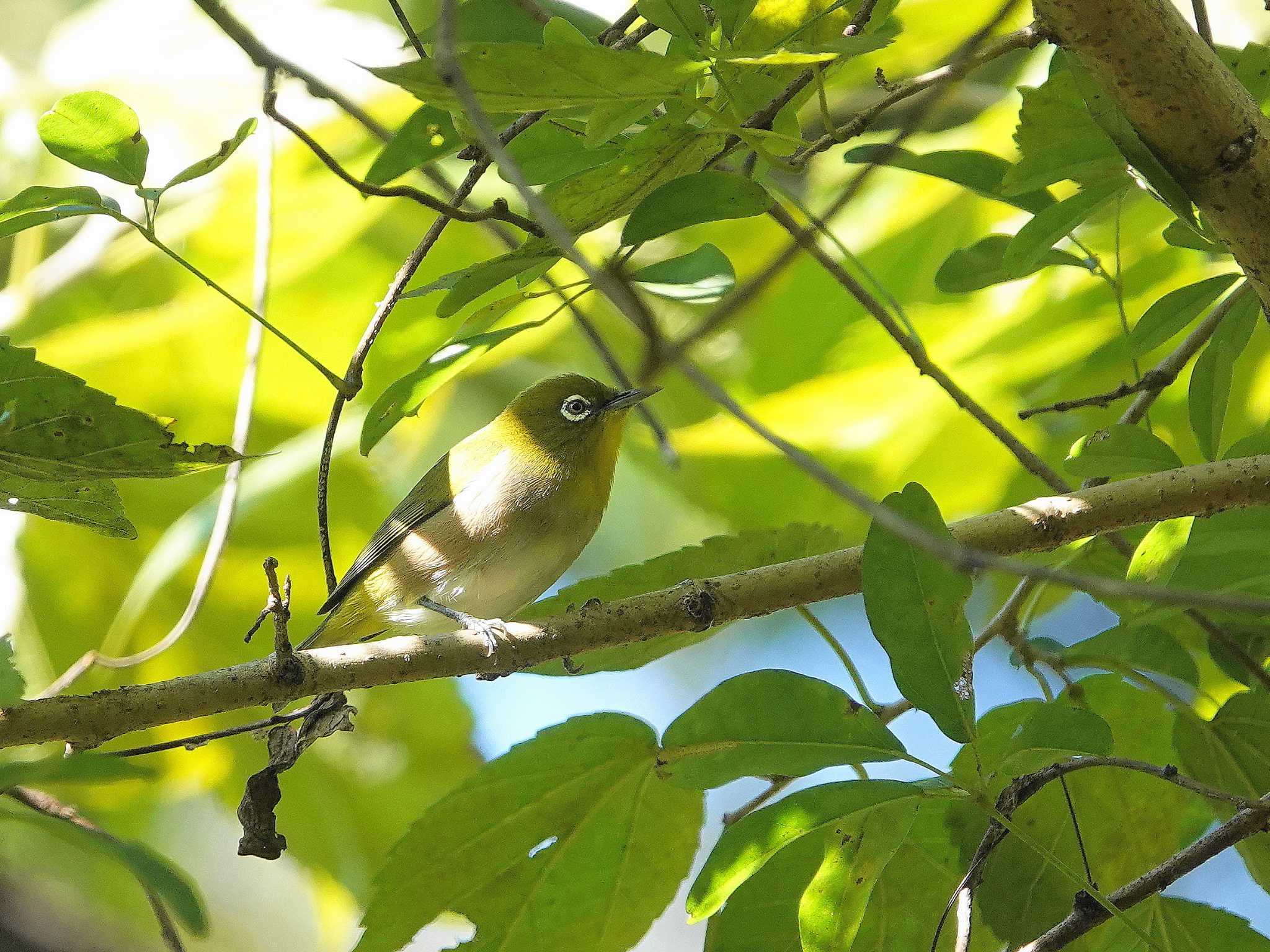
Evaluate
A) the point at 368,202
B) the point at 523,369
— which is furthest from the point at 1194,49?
the point at 523,369

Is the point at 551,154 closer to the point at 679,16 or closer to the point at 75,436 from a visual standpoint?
the point at 679,16

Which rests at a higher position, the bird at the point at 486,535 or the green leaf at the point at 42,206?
the bird at the point at 486,535

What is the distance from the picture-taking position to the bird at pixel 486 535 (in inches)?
167

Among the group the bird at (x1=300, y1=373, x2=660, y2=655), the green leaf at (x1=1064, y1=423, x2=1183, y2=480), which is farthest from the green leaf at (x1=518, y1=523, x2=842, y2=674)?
the bird at (x1=300, y1=373, x2=660, y2=655)

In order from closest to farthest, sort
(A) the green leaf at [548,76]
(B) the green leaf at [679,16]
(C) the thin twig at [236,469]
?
(A) the green leaf at [548,76] → (B) the green leaf at [679,16] → (C) the thin twig at [236,469]

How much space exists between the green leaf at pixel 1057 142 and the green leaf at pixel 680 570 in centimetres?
88

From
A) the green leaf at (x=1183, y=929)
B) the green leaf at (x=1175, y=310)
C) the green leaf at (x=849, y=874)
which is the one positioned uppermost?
the green leaf at (x=1175, y=310)

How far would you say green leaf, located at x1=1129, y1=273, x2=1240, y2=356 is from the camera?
7.64 ft

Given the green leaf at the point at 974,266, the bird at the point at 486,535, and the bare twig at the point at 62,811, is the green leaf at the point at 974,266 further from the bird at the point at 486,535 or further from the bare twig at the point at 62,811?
the bare twig at the point at 62,811

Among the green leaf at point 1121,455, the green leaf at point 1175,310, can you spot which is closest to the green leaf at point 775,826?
the green leaf at point 1121,455

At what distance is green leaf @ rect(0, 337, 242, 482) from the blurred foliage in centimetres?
2

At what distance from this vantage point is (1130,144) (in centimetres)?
190

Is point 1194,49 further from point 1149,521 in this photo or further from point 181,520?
point 181,520

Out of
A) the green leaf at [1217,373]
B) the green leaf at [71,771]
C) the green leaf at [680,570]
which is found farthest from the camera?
the green leaf at [680,570]
